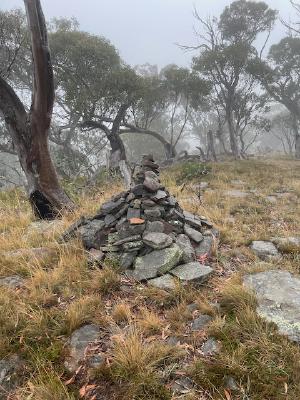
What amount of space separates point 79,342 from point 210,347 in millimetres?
1405

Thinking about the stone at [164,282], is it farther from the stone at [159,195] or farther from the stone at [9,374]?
the stone at [9,374]

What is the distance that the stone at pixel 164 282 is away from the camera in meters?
4.55

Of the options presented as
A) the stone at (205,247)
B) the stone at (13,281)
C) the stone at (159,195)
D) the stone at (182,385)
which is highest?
the stone at (159,195)

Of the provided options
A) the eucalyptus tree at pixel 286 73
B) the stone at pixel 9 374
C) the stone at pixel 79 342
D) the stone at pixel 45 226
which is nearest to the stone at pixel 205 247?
the stone at pixel 79 342

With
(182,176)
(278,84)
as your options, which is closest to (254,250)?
(182,176)

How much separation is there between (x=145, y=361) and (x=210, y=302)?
1.33 metres

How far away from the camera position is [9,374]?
129 inches

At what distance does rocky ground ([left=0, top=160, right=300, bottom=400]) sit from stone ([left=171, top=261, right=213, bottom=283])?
9cm

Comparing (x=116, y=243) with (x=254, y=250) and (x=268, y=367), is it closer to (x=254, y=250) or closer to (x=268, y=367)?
(x=254, y=250)

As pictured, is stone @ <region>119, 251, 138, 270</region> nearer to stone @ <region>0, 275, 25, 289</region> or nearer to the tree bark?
stone @ <region>0, 275, 25, 289</region>

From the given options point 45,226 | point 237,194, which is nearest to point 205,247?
point 45,226

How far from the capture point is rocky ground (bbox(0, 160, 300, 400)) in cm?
308

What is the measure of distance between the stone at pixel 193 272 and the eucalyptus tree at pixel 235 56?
60.3ft

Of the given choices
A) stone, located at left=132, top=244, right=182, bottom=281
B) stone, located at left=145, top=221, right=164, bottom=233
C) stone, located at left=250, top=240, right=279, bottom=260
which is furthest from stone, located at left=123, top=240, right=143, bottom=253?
stone, located at left=250, top=240, right=279, bottom=260
